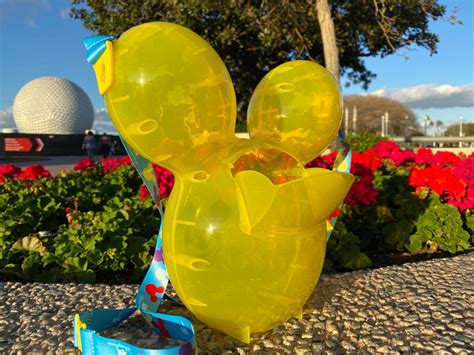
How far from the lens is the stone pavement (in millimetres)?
2270

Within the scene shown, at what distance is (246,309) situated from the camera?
2.08 m

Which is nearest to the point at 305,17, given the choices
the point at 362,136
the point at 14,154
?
the point at 362,136

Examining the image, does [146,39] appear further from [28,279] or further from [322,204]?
[28,279]

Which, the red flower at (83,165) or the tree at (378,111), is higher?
the tree at (378,111)

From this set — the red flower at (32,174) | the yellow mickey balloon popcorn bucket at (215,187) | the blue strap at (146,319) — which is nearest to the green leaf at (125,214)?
the blue strap at (146,319)

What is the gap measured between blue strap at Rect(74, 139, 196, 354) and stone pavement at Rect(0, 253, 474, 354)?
0.08m

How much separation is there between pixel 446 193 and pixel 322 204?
11.6ft

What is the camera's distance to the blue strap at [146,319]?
6.63 feet

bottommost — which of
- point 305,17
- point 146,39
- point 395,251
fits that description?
point 395,251

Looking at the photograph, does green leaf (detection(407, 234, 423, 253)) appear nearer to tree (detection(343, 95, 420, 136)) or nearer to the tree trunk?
the tree trunk

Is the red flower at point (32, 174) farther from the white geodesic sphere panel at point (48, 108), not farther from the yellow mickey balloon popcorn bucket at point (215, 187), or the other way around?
the white geodesic sphere panel at point (48, 108)

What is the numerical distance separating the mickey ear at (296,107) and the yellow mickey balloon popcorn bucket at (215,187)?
11 cm

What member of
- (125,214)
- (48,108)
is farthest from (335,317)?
(48,108)

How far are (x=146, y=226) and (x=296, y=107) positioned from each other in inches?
101
